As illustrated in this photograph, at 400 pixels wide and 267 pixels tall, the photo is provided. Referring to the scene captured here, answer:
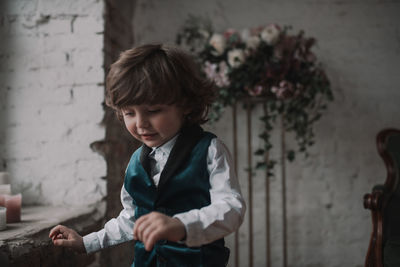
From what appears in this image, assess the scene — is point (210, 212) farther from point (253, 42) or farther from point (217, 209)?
point (253, 42)

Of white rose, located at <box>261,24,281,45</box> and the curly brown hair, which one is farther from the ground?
white rose, located at <box>261,24,281,45</box>

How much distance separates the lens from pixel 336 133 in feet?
8.74

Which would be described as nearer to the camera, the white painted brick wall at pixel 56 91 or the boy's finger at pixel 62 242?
the boy's finger at pixel 62 242

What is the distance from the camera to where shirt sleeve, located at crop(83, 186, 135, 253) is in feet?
3.70

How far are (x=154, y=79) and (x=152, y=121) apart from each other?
11 cm

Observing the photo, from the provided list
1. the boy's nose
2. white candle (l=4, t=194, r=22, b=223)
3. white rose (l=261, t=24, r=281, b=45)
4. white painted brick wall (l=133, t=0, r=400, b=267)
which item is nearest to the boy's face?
the boy's nose

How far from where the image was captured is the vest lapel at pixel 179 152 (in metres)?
1.00

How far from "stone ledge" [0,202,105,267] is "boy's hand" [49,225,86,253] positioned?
0.54 ft

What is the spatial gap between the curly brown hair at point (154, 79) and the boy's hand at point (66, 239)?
0.42m

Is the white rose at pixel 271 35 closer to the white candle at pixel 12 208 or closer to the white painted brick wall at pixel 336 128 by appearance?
the white painted brick wall at pixel 336 128

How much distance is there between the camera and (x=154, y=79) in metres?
0.96

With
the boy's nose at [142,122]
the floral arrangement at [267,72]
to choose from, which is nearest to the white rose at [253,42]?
the floral arrangement at [267,72]

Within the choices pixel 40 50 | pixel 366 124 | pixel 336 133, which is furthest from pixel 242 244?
pixel 40 50

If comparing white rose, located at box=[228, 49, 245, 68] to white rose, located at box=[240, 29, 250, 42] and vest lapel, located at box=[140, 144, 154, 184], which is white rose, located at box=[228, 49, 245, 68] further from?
vest lapel, located at box=[140, 144, 154, 184]
